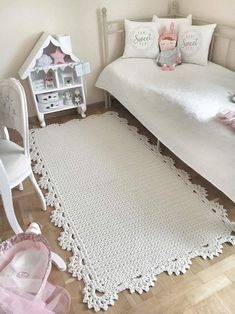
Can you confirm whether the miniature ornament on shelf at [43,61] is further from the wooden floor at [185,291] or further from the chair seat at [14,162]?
the wooden floor at [185,291]

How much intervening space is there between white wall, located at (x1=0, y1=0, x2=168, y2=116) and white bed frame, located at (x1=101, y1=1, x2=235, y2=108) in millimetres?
77

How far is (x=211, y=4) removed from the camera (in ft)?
8.32

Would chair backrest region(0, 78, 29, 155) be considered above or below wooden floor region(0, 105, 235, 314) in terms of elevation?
above

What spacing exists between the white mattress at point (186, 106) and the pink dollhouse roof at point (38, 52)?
548 mm

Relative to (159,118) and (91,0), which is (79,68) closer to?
(91,0)

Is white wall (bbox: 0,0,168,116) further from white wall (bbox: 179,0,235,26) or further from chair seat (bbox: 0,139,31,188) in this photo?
chair seat (bbox: 0,139,31,188)

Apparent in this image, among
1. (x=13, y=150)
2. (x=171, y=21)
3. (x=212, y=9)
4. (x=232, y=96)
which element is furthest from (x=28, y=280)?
(x=212, y=9)

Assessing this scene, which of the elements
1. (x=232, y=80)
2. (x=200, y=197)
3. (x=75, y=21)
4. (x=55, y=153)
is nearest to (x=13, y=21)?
(x=75, y=21)

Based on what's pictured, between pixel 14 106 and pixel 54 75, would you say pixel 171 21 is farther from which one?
pixel 14 106

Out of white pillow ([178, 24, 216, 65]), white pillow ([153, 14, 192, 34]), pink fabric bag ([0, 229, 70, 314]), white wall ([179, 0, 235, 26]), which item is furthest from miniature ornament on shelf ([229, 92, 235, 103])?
pink fabric bag ([0, 229, 70, 314])

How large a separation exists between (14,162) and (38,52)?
50.7 inches

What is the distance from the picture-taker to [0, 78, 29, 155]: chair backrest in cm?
137

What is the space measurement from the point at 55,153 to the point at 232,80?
1590mm

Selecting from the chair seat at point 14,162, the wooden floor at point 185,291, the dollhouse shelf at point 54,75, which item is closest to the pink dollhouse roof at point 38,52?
the dollhouse shelf at point 54,75
